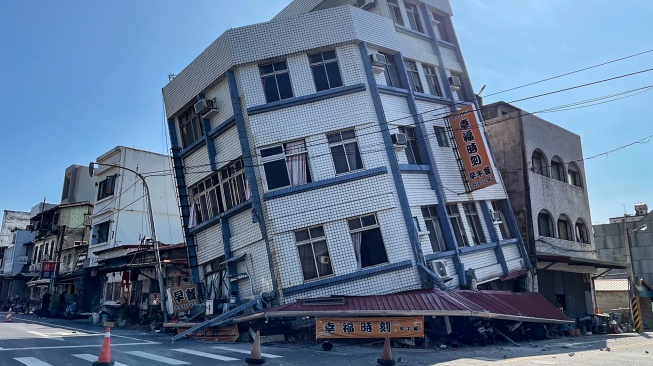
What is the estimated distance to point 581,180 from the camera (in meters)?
25.7

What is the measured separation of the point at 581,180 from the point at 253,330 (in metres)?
21.0

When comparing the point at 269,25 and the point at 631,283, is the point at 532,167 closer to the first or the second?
the point at 631,283

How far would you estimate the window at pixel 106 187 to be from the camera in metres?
32.4

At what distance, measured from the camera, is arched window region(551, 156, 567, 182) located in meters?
23.7

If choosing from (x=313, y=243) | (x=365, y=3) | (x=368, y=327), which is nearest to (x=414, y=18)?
(x=365, y=3)

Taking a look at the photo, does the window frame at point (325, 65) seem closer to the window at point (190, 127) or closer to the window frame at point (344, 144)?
the window frame at point (344, 144)

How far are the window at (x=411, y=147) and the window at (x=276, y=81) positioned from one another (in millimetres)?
4399

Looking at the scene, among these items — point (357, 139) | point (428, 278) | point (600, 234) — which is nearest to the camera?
point (428, 278)

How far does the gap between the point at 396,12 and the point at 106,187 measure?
24.9 metres

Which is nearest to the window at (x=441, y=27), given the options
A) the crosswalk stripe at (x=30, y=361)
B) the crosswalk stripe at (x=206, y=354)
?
the crosswalk stripe at (x=206, y=354)

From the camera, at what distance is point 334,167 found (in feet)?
50.1

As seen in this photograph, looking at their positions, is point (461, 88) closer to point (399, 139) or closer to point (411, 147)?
point (411, 147)

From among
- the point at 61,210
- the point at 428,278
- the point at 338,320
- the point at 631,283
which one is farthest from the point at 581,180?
the point at 61,210

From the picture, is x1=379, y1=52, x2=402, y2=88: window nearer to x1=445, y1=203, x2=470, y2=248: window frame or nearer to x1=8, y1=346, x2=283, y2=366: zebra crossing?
x1=445, y1=203, x2=470, y2=248: window frame
